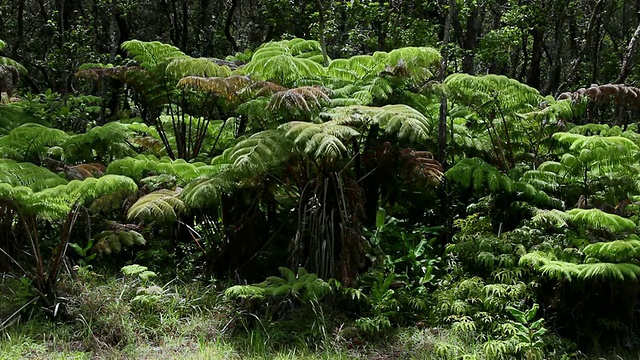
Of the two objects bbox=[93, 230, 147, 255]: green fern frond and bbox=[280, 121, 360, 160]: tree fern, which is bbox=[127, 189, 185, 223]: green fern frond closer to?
bbox=[93, 230, 147, 255]: green fern frond

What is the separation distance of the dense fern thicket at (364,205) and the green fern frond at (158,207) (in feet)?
0.06

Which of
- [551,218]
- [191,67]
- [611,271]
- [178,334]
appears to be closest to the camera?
[611,271]

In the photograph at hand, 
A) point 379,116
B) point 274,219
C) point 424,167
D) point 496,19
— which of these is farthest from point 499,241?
point 496,19

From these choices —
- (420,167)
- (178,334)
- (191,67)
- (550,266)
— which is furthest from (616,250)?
(191,67)

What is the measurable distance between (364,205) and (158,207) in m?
2.27

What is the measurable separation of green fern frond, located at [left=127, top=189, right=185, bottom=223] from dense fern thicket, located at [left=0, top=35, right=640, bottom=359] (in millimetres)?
19

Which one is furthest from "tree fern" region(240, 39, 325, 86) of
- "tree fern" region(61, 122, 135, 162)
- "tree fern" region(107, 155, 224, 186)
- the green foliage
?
the green foliage

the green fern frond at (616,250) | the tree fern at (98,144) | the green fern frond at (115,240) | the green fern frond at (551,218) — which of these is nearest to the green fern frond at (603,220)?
the green fern frond at (616,250)

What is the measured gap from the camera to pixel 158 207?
17.8 feet

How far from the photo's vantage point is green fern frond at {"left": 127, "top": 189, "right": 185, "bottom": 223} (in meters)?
5.39

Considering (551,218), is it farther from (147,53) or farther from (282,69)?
(147,53)

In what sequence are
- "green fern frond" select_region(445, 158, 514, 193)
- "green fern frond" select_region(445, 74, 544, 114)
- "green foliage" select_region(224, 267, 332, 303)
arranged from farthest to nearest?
"green fern frond" select_region(445, 74, 544, 114), "green fern frond" select_region(445, 158, 514, 193), "green foliage" select_region(224, 267, 332, 303)

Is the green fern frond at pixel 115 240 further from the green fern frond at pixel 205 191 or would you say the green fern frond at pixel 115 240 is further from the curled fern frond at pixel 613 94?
the curled fern frond at pixel 613 94

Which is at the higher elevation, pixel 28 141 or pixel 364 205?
pixel 28 141
